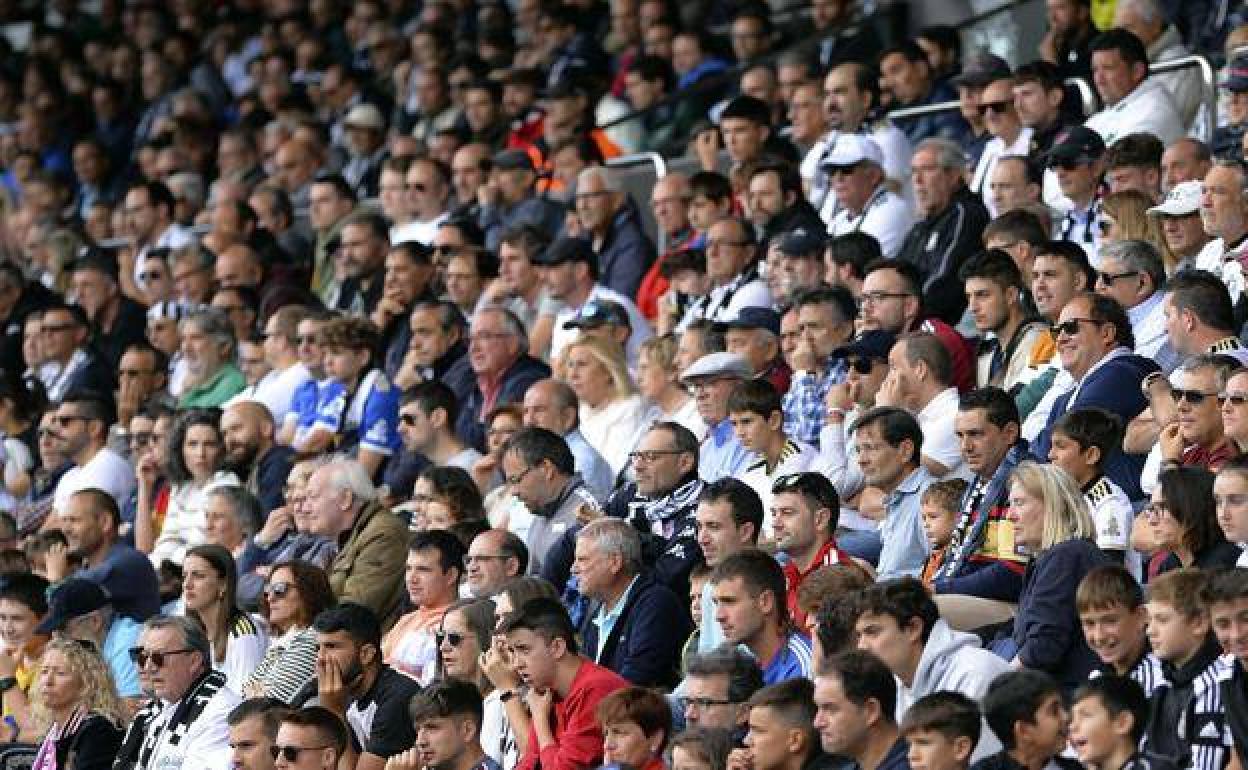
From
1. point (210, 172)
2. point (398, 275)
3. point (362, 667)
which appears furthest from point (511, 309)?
point (210, 172)

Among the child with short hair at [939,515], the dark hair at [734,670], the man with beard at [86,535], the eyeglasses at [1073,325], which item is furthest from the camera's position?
the man with beard at [86,535]

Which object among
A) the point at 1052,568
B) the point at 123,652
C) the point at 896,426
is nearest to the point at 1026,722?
the point at 1052,568

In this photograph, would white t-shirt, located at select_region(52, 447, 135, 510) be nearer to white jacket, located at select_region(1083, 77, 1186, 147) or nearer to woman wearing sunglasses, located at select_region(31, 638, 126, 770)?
woman wearing sunglasses, located at select_region(31, 638, 126, 770)

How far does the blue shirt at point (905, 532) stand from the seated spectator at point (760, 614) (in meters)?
0.87

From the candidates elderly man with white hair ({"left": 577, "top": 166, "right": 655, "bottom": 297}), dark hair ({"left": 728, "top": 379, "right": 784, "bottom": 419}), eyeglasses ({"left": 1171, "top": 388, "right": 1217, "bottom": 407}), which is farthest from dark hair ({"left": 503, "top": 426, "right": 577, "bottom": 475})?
elderly man with white hair ({"left": 577, "top": 166, "right": 655, "bottom": 297})

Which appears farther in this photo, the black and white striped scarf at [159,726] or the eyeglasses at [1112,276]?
the eyeglasses at [1112,276]

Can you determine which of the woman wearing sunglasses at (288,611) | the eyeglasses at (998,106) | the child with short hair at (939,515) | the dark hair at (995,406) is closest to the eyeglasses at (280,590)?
the woman wearing sunglasses at (288,611)

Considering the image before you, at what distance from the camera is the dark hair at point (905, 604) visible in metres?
8.06

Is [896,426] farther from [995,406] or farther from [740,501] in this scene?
[740,501]

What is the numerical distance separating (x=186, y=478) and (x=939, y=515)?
4871mm

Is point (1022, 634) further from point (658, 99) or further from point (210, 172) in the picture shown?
point (210, 172)

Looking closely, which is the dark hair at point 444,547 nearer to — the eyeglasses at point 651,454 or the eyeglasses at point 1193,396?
the eyeglasses at point 651,454

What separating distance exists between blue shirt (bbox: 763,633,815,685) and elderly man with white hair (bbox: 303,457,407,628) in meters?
2.56

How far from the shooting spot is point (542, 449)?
10750mm
